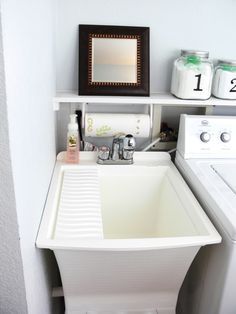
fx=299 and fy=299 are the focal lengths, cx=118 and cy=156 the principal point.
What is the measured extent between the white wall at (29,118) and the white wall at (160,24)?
0.27 metres

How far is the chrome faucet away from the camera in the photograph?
5.00 feet

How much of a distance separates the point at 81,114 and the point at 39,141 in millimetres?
576

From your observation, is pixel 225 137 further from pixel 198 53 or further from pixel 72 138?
pixel 72 138

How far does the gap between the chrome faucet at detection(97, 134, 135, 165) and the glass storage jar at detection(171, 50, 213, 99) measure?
0.35 m

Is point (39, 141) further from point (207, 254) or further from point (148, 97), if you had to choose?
point (207, 254)

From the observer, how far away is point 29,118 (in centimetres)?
86

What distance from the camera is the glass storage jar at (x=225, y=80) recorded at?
146 centimetres

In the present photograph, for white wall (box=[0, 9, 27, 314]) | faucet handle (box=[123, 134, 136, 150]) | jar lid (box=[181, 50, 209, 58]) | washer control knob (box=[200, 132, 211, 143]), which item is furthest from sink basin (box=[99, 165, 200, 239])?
white wall (box=[0, 9, 27, 314])

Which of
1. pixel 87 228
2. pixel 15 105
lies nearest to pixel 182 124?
pixel 87 228

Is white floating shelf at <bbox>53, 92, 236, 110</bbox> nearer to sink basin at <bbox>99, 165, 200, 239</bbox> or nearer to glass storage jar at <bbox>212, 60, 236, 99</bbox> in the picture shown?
glass storage jar at <bbox>212, 60, 236, 99</bbox>

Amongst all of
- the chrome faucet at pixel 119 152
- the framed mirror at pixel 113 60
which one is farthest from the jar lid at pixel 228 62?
the chrome faucet at pixel 119 152

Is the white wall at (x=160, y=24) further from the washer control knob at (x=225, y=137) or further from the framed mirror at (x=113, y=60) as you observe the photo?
the washer control knob at (x=225, y=137)

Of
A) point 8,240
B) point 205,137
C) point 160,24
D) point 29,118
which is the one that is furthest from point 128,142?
point 8,240

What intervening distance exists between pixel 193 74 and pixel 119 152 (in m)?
0.53
